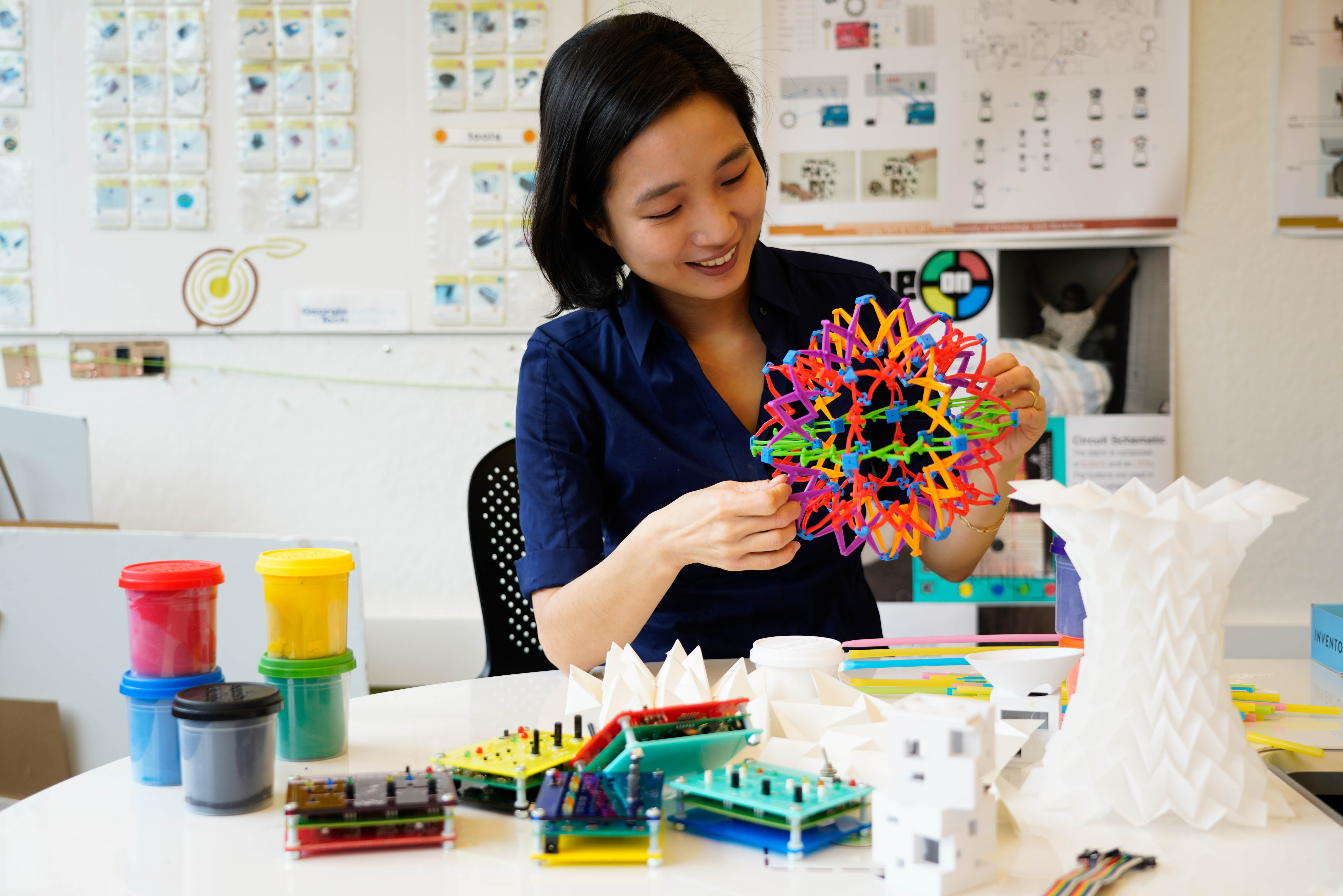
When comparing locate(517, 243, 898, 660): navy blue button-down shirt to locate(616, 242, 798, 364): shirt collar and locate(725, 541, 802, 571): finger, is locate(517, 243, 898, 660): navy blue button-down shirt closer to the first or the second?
locate(616, 242, 798, 364): shirt collar

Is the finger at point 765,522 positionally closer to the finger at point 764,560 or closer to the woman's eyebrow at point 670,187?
the finger at point 764,560

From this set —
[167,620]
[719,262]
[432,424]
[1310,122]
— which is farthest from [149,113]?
[1310,122]

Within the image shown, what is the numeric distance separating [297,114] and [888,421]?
6.02ft

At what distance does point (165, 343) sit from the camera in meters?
2.33

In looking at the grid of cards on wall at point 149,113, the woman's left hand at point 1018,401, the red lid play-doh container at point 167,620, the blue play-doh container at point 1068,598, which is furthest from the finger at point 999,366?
the grid of cards on wall at point 149,113

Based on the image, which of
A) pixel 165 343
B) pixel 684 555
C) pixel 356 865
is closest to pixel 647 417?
pixel 684 555

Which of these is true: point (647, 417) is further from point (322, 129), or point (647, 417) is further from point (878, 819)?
point (322, 129)

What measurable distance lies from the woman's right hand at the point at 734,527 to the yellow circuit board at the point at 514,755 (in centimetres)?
24

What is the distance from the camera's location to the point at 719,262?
1179 mm

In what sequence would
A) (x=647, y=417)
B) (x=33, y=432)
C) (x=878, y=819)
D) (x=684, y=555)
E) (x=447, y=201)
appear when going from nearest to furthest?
1. (x=878, y=819)
2. (x=684, y=555)
3. (x=647, y=417)
4. (x=33, y=432)
5. (x=447, y=201)

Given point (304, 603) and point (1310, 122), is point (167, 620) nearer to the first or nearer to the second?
point (304, 603)

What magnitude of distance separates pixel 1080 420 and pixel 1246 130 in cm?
Answer: 67

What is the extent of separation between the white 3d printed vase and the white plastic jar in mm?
205

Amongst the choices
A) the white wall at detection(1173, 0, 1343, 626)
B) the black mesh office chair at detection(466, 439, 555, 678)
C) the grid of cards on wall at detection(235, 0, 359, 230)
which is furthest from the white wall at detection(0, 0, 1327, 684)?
the black mesh office chair at detection(466, 439, 555, 678)
